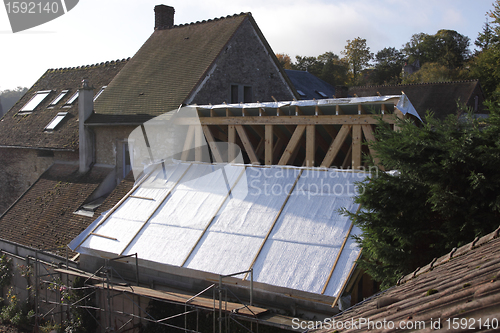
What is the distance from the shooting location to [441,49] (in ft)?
162

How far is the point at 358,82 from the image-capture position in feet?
158

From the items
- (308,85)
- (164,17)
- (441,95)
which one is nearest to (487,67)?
(441,95)

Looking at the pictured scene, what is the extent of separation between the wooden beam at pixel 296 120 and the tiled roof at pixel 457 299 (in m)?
5.44

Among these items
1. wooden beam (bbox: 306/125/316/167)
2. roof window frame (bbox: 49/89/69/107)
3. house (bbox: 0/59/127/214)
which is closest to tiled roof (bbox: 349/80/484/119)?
house (bbox: 0/59/127/214)

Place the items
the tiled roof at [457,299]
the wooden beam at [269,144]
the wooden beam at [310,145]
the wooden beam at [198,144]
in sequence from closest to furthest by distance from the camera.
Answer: the tiled roof at [457,299], the wooden beam at [310,145], the wooden beam at [269,144], the wooden beam at [198,144]

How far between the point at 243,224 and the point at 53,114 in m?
13.0

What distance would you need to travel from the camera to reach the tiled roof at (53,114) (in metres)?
16.7

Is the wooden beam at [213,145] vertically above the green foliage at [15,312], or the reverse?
the wooden beam at [213,145]

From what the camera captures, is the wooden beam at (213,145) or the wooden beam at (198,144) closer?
the wooden beam at (213,145)

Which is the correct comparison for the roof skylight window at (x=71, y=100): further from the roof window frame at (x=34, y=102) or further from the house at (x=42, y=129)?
the roof window frame at (x=34, y=102)

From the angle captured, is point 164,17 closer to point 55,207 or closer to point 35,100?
point 35,100

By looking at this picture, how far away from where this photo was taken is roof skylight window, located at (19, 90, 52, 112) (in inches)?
790

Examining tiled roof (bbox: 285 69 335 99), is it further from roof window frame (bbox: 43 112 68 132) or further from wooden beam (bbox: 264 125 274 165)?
wooden beam (bbox: 264 125 274 165)

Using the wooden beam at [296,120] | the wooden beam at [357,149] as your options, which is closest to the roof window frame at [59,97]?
the wooden beam at [296,120]
